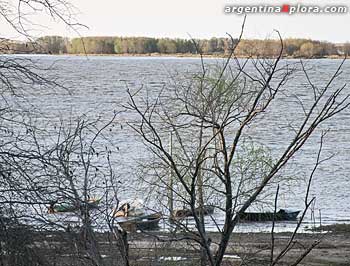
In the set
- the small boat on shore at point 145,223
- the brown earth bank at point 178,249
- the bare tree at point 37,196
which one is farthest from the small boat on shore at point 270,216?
the bare tree at point 37,196

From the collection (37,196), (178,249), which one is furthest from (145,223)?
(37,196)

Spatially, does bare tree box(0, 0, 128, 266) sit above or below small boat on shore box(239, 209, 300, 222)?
above

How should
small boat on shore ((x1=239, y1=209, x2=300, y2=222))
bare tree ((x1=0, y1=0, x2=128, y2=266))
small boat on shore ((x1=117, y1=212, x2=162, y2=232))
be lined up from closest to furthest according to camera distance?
bare tree ((x1=0, y1=0, x2=128, y2=266)) → small boat on shore ((x1=117, y1=212, x2=162, y2=232)) → small boat on shore ((x1=239, y1=209, x2=300, y2=222))

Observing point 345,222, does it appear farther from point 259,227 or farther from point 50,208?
point 50,208

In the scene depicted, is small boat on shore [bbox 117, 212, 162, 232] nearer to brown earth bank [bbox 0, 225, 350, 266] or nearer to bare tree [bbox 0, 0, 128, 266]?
brown earth bank [bbox 0, 225, 350, 266]

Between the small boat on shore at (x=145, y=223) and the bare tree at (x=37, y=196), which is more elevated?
the bare tree at (x=37, y=196)

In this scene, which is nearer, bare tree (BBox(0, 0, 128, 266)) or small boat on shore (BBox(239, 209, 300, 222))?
bare tree (BBox(0, 0, 128, 266))

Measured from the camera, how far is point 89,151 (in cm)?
525

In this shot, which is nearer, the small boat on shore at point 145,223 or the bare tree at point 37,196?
the bare tree at point 37,196

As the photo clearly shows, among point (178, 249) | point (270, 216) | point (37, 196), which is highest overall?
point (37, 196)

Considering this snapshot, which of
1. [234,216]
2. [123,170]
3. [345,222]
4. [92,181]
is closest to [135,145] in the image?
[123,170]

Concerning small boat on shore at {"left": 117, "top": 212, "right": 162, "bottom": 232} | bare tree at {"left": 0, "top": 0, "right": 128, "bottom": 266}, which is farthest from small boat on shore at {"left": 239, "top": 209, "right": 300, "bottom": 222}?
bare tree at {"left": 0, "top": 0, "right": 128, "bottom": 266}

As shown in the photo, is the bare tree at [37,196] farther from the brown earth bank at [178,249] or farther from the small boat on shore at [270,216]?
the small boat on shore at [270,216]

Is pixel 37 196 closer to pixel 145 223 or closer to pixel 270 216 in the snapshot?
pixel 145 223
